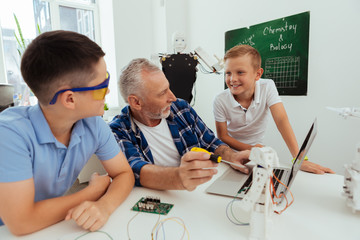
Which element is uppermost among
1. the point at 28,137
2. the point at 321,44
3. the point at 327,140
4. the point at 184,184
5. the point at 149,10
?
the point at 149,10

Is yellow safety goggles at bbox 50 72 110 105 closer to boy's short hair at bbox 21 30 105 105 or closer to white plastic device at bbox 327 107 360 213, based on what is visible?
boy's short hair at bbox 21 30 105 105

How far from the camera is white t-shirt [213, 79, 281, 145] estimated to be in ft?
5.91

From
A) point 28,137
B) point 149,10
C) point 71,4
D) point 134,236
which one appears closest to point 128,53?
point 149,10

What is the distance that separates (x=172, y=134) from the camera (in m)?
1.38

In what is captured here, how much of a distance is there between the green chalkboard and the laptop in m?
1.53

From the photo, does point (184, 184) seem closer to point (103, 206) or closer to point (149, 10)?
point (103, 206)

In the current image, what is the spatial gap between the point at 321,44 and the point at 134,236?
2331 mm

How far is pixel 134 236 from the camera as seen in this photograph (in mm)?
693

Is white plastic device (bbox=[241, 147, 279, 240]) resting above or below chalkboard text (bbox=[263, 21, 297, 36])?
below

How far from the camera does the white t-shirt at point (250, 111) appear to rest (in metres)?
1.80

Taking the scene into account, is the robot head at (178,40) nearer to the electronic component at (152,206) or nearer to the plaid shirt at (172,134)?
the plaid shirt at (172,134)

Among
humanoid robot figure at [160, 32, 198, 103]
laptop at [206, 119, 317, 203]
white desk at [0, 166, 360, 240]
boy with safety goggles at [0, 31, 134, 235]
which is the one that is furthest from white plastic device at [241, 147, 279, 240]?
humanoid robot figure at [160, 32, 198, 103]

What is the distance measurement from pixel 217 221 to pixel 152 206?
23cm

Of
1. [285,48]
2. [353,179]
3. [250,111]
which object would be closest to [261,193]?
[353,179]
